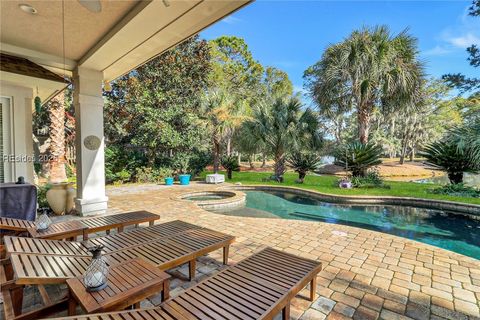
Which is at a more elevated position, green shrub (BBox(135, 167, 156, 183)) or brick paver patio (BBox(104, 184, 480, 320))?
green shrub (BBox(135, 167, 156, 183))

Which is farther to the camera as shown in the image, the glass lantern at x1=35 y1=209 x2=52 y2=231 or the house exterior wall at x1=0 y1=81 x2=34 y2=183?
the house exterior wall at x1=0 y1=81 x2=34 y2=183

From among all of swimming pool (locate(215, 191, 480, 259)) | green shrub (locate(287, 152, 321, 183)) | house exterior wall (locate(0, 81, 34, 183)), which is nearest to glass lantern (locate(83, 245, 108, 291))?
house exterior wall (locate(0, 81, 34, 183))

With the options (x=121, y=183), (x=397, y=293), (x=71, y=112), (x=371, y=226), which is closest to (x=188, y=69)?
(x=121, y=183)

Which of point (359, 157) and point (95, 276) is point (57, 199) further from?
point (359, 157)

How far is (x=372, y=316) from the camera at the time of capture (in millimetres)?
2396

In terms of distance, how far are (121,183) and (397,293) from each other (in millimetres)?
13535

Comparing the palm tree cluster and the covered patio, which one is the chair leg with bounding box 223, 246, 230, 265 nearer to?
the covered patio

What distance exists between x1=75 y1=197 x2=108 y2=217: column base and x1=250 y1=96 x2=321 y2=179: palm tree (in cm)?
901

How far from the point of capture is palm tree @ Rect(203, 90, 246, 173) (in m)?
14.1

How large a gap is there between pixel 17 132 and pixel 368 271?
26.2ft

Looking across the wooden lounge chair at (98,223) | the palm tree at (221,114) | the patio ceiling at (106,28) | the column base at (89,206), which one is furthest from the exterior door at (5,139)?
the palm tree at (221,114)

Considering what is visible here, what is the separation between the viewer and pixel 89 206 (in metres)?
5.79

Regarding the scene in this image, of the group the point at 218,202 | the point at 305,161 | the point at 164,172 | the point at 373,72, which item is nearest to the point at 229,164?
the point at 164,172

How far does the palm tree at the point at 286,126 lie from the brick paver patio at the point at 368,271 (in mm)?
7905
